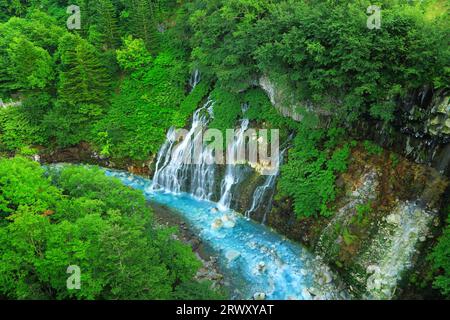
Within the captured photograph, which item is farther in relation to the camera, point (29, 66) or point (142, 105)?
point (142, 105)

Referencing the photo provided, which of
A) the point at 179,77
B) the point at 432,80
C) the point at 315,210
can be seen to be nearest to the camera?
the point at 432,80

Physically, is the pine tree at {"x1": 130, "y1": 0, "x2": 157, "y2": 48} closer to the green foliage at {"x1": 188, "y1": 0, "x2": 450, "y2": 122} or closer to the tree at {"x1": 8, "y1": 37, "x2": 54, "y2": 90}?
the tree at {"x1": 8, "y1": 37, "x2": 54, "y2": 90}

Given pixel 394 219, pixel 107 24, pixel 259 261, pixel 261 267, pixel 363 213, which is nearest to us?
pixel 394 219

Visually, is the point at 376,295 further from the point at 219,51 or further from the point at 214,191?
the point at 219,51

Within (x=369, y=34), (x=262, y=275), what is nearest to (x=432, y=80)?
(x=369, y=34)

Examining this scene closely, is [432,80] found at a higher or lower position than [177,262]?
higher

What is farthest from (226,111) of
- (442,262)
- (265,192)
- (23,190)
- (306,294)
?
(442,262)

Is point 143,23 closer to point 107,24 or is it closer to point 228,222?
point 107,24
